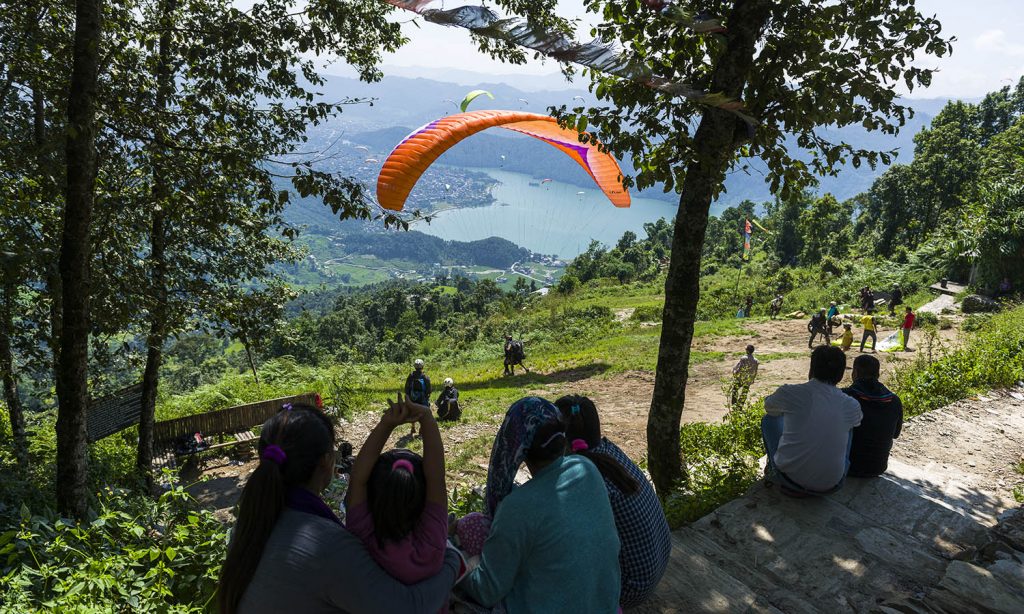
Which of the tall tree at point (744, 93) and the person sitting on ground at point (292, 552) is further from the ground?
the tall tree at point (744, 93)

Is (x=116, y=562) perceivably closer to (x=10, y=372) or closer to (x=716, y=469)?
(x=10, y=372)

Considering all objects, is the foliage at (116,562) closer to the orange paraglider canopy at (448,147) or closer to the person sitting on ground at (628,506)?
the person sitting on ground at (628,506)

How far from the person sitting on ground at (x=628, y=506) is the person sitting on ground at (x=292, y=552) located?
1098 millimetres

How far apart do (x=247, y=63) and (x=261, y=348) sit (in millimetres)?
2496

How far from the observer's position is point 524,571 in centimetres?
230

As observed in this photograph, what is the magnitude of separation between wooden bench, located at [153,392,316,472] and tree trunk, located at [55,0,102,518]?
5777 mm

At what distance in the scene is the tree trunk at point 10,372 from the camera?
16.0ft

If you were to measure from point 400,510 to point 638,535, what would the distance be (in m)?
1.25

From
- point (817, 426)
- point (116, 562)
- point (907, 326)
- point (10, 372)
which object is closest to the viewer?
point (116, 562)

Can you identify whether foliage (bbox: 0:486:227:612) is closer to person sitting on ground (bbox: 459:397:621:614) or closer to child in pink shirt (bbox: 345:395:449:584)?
child in pink shirt (bbox: 345:395:449:584)

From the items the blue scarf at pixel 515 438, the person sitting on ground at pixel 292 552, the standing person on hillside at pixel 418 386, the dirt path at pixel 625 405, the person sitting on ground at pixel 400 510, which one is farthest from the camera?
the standing person on hillside at pixel 418 386

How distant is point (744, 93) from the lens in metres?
4.65

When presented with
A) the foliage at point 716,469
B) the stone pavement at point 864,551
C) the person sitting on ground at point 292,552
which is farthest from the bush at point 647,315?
the person sitting on ground at point 292,552

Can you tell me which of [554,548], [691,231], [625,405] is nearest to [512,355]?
[625,405]
